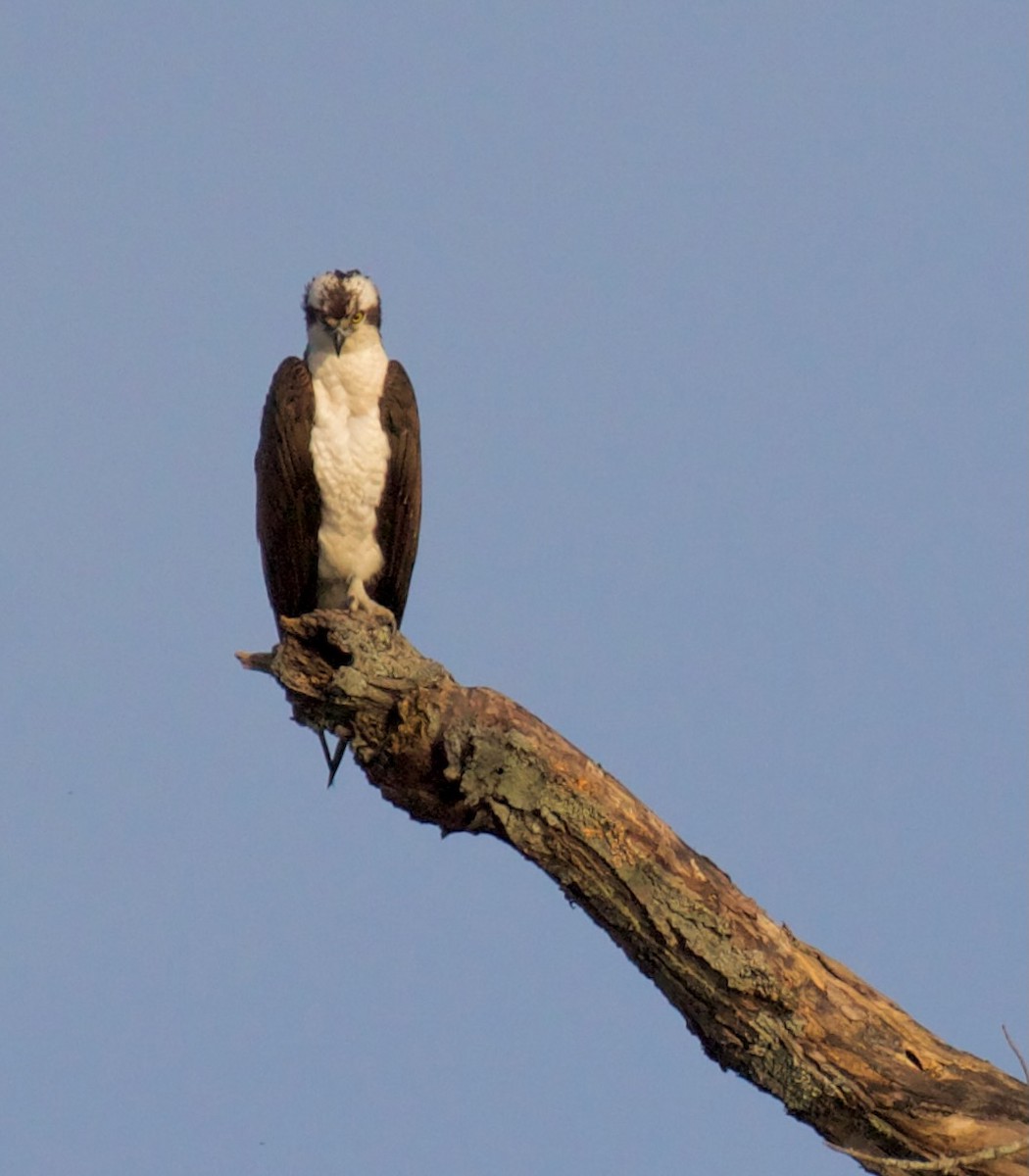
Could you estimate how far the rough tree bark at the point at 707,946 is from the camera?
5207 millimetres

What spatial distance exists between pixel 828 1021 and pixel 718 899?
1.75 ft

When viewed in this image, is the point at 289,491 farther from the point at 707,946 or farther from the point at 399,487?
the point at 707,946

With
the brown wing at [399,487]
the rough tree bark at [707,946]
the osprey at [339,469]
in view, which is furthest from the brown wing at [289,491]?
the rough tree bark at [707,946]

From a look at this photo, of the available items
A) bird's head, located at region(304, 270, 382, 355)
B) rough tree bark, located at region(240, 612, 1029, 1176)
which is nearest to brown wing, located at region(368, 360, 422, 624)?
bird's head, located at region(304, 270, 382, 355)

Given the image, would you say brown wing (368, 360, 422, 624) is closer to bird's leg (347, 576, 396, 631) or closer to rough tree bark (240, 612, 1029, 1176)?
bird's leg (347, 576, 396, 631)

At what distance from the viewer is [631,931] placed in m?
5.50

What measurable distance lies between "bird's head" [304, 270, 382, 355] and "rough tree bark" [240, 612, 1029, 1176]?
192cm

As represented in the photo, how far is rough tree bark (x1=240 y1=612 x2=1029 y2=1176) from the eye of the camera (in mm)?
5207

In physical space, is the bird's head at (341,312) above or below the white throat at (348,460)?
above

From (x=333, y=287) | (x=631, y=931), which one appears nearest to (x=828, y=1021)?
(x=631, y=931)

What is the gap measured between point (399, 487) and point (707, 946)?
269 cm

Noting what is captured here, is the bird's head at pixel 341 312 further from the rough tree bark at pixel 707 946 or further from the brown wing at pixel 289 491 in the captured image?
the rough tree bark at pixel 707 946

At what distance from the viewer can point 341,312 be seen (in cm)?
725

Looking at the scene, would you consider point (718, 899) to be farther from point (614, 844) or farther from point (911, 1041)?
point (911, 1041)
